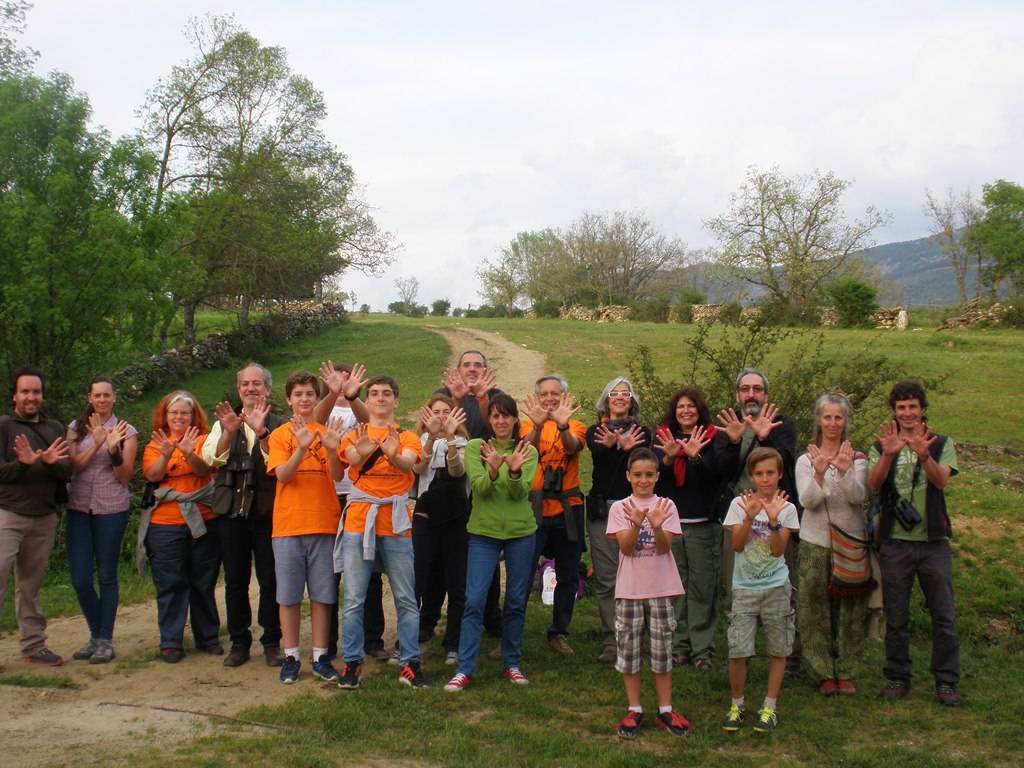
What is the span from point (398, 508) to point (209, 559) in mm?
1689

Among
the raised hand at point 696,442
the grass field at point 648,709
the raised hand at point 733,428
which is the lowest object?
the grass field at point 648,709

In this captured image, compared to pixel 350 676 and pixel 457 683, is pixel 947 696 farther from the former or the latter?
pixel 350 676

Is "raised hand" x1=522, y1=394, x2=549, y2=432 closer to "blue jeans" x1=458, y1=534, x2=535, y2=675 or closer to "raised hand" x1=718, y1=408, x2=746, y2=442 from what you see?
"blue jeans" x1=458, y1=534, x2=535, y2=675

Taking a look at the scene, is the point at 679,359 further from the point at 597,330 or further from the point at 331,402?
the point at 331,402

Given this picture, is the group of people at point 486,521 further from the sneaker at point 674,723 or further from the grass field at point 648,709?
the grass field at point 648,709

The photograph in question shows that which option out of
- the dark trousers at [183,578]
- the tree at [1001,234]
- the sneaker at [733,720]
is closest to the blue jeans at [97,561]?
the dark trousers at [183,578]

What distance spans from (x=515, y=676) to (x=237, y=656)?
1.97 m

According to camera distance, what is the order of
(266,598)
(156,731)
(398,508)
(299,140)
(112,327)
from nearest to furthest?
1. (156,731)
2. (398,508)
3. (266,598)
4. (112,327)
5. (299,140)

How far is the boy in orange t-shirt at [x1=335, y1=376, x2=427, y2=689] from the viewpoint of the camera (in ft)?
18.1

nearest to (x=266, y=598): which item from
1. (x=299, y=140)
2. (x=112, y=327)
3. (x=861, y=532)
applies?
(x=861, y=532)

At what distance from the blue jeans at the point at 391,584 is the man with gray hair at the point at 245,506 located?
723 mm

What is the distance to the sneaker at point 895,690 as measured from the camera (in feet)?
18.2

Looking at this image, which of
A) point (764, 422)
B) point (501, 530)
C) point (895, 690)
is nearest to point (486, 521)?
point (501, 530)

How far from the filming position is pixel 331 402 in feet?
19.3
